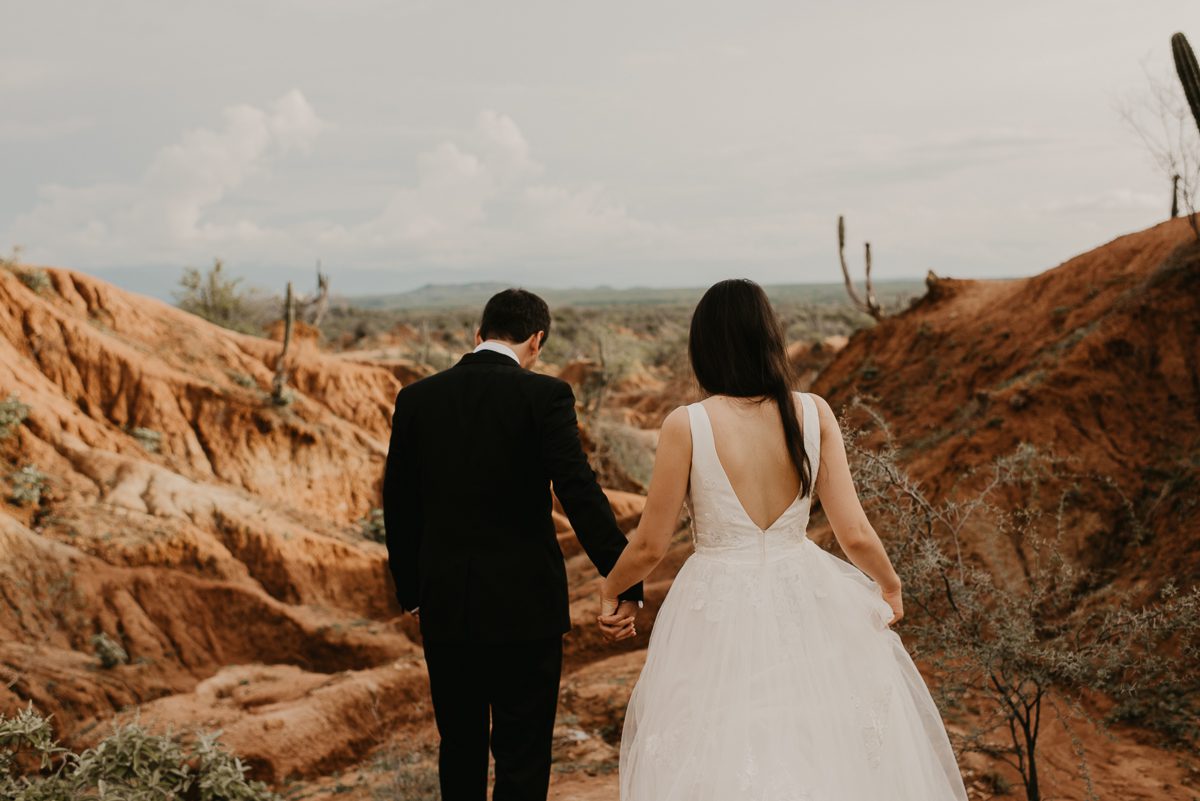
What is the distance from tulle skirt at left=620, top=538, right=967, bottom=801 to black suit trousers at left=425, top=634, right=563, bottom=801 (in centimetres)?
45

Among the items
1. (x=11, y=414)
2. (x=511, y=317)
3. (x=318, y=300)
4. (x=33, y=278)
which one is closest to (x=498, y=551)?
(x=511, y=317)

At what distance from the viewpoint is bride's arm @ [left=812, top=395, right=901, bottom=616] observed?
8.73 feet

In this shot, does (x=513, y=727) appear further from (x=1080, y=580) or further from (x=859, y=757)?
(x=1080, y=580)

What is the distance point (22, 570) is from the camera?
12352mm

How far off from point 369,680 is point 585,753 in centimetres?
472

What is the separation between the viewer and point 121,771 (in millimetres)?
5270

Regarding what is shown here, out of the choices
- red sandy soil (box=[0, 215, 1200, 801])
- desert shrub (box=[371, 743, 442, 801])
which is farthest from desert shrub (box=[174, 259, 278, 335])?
desert shrub (box=[371, 743, 442, 801])

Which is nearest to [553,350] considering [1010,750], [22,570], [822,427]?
[22,570]

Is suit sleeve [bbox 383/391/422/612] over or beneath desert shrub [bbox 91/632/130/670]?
over

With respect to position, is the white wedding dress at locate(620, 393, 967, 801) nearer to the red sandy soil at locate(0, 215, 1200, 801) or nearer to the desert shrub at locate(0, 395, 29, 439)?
the red sandy soil at locate(0, 215, 1200, 801)


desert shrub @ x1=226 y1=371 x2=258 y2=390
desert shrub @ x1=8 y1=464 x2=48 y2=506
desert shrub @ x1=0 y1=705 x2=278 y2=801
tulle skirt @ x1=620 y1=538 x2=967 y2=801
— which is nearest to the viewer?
tulle skirt @ x1=620 y1=538 x2=967 y2=801

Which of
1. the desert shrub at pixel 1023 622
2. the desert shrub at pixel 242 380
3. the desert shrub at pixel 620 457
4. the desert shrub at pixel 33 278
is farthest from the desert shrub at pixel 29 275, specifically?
the desert shrub at pixel 1023 622

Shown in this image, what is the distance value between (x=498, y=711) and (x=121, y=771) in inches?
137

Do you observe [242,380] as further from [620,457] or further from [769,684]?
[769,684]
